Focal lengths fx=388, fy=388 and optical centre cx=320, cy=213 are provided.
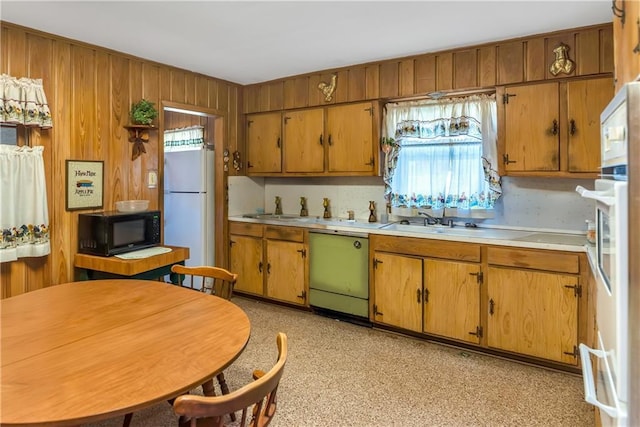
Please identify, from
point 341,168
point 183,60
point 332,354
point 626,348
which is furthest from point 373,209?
point 626,348

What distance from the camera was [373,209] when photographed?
13.2 feet

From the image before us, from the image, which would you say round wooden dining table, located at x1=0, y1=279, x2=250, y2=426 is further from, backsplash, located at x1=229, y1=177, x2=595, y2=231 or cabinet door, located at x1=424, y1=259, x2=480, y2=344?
backsplash, located at x1=229, y1=177, x2=595, y2=231

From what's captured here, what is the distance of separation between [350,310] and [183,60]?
281 centimetres

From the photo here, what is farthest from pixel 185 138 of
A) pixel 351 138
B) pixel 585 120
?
pixel 585 120

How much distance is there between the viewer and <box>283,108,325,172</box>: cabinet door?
13.4ft

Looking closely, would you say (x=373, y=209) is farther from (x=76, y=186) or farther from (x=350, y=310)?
(x=76, y=186)

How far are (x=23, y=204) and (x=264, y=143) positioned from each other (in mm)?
2396

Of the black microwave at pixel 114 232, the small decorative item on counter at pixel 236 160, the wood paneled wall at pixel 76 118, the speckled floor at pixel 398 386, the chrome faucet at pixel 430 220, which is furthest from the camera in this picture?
the small decorative item on counter at pixel 236 160

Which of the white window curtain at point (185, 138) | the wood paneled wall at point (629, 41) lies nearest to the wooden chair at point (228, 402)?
the wood paneled wall at point (629, 41)

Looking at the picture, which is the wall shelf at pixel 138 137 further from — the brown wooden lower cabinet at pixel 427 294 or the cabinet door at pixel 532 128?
the cabinet door at pixel 532 128

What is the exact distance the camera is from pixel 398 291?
3334 mm

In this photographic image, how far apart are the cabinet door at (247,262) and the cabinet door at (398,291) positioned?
1388 millimetres

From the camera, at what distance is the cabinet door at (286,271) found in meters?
3.94

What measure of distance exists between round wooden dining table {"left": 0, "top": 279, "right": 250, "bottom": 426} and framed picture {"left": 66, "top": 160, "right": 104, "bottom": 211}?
1293mm
